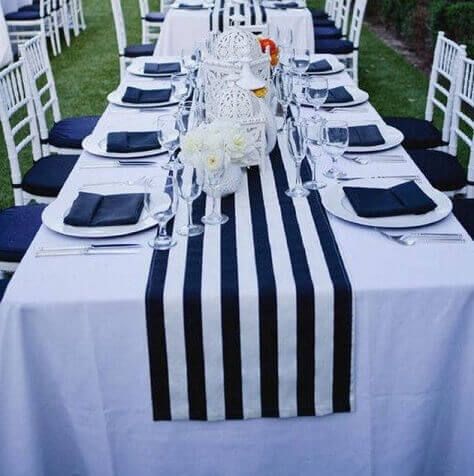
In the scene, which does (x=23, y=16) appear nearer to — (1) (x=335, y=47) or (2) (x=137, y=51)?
(2) (x=137, y=51)

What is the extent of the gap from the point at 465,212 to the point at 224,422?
1.30m

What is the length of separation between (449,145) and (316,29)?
10.4 feet

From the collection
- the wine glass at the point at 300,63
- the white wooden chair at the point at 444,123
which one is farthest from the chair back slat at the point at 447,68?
the wine glass at the point at 300,63

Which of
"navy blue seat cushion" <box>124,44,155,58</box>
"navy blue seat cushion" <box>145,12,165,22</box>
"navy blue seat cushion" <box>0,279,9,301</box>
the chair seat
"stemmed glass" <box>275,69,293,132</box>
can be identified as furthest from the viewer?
"navy blue seat cushion" <box>145,12,165,22</box>

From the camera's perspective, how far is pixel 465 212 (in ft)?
8.39

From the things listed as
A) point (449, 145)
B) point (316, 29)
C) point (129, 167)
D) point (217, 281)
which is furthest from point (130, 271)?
point (316, 29)

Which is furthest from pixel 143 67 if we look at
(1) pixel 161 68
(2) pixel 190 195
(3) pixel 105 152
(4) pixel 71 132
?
(2) pixel 190 195

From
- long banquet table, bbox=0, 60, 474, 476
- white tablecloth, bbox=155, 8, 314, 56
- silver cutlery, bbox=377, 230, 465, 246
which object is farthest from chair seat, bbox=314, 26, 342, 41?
long banquet table, bbox=0, 60, 474, 476

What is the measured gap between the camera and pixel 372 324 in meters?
1.62

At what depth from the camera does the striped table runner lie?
1.59 meters

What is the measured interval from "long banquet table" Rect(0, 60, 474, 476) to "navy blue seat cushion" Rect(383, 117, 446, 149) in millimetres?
1708

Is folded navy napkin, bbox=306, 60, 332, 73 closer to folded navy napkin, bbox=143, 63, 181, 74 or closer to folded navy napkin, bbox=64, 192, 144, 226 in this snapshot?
folded navy napkin, bbox=143, 63, 181, 74

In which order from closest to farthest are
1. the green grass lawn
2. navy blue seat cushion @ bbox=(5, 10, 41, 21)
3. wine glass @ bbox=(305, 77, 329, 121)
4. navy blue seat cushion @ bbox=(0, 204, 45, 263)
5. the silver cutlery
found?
1. the silver cutlery
2. navy blue seat cushion @ bbox=(0, 204, 45, 263)
3. wine glass @ bbox=(305, 77, 329, 121)
4. the green grass lawn
5. navy blue seat cushion @ bbox=(5, 10, 41, 21)

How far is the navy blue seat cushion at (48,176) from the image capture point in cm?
292
